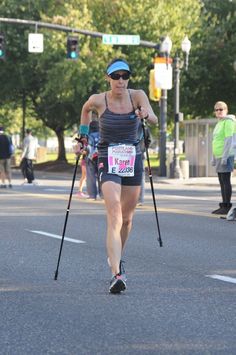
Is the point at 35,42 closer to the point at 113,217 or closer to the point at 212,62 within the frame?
the point at 212,62

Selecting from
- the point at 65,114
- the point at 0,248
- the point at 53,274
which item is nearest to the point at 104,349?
the point at 53,274

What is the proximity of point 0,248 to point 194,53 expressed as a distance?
3058cm

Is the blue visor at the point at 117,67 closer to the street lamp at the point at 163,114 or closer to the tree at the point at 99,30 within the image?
the street lamp at the point at 163,114

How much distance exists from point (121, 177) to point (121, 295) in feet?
3.51

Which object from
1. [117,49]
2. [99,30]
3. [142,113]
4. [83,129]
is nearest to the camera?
[142,113]

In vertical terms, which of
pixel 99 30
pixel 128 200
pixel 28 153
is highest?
pixel 99 30

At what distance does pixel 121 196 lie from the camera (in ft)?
26.2

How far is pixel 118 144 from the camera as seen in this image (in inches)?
307

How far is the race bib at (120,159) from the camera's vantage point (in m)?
7.77

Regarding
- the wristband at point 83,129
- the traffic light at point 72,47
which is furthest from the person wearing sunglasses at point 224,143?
the traffic light at point 72,47

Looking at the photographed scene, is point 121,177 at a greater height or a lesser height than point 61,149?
greater

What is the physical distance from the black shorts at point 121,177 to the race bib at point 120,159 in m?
0.04

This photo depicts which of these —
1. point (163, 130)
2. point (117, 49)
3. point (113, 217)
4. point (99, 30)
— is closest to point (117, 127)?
point (113, 217)

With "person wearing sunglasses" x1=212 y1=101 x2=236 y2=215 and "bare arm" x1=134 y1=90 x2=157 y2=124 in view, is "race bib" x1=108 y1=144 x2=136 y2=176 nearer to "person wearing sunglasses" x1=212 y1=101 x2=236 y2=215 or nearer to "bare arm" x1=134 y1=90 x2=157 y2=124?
"bare arm" x1=134 y1=90 x2=157 y2=124
